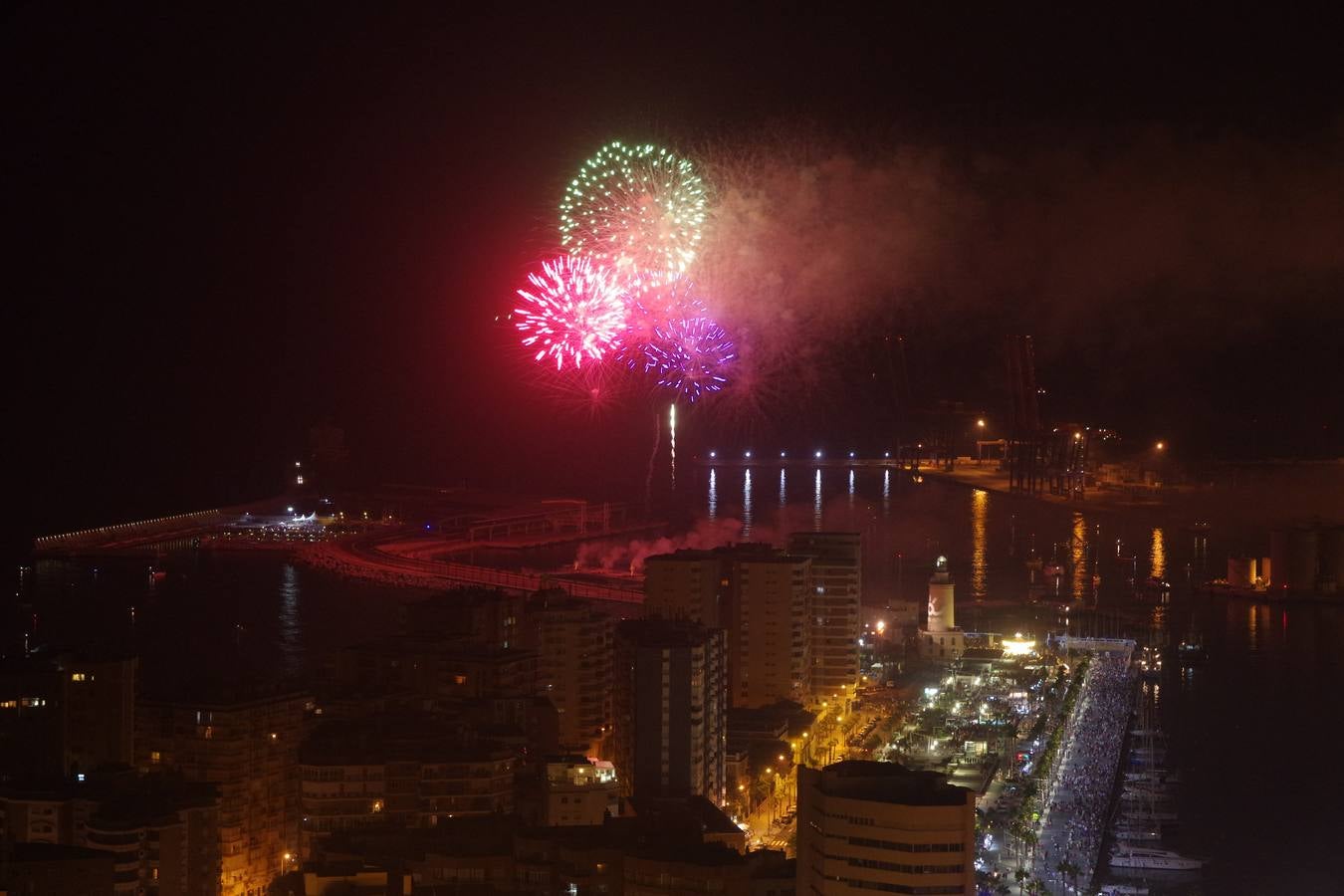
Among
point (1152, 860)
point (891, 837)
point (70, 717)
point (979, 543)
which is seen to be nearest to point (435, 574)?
point (979, 543)

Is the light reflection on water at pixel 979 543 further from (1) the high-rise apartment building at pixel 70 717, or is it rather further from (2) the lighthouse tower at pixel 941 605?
(1) the high-rise apartment building at pixel 70 717

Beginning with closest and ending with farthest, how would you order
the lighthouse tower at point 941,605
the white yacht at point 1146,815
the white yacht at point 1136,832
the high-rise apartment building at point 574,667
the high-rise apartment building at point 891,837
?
1. the high-rise apartment building at point 891,837
2. the white yacht at point 1136,832
3. the white yacht at point 1146,815
4. the high-rise apartment building at point 574,667
5. the lighthouse tower at point 941,605

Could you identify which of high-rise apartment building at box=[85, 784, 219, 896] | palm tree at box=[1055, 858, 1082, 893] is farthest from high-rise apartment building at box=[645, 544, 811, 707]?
high-rise apartment building at box=[85, 784, 219, 896]

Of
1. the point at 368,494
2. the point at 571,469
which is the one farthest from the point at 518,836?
the point at 571,469

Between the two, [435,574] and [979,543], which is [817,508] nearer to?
[979,543]

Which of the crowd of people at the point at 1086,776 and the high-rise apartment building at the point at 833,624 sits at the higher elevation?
the high-rise apartment building at the point at 833,624

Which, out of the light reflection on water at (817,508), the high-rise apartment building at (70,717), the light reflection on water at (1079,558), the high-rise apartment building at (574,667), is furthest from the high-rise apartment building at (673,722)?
the light reflection on water at (817,508)
